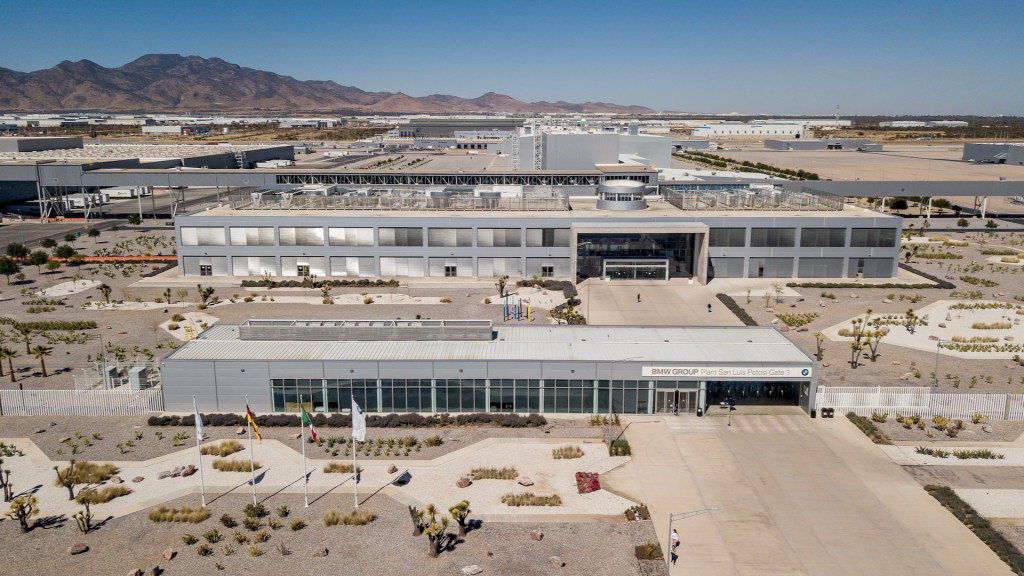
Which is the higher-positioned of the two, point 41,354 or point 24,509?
point 41,354

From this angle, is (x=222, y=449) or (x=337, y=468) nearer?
(x=337, y=468)

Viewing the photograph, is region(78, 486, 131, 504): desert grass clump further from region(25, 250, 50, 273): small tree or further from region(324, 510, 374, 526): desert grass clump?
region(25, 250, 50, 273): small tree

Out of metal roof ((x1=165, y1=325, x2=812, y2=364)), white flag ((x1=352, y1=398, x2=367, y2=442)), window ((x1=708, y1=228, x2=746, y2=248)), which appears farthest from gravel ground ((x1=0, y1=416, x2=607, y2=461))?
window ((x1=708, y1=228, x2=746, y2=248))

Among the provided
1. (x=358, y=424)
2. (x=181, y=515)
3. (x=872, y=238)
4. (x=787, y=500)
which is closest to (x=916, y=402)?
(x=787, y=500)

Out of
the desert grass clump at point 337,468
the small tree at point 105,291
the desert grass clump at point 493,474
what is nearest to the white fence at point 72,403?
the desert grass clump at point 337,468

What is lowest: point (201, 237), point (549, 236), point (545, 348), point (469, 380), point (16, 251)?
point (469, 380)

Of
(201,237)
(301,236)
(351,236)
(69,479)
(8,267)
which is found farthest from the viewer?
(201,237)

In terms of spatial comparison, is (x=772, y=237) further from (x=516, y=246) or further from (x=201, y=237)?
(x=201, y=237)

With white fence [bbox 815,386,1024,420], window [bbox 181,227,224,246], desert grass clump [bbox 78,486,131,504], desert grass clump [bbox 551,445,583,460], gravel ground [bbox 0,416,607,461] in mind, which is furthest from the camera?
window [bbox 181,227,224,246]
